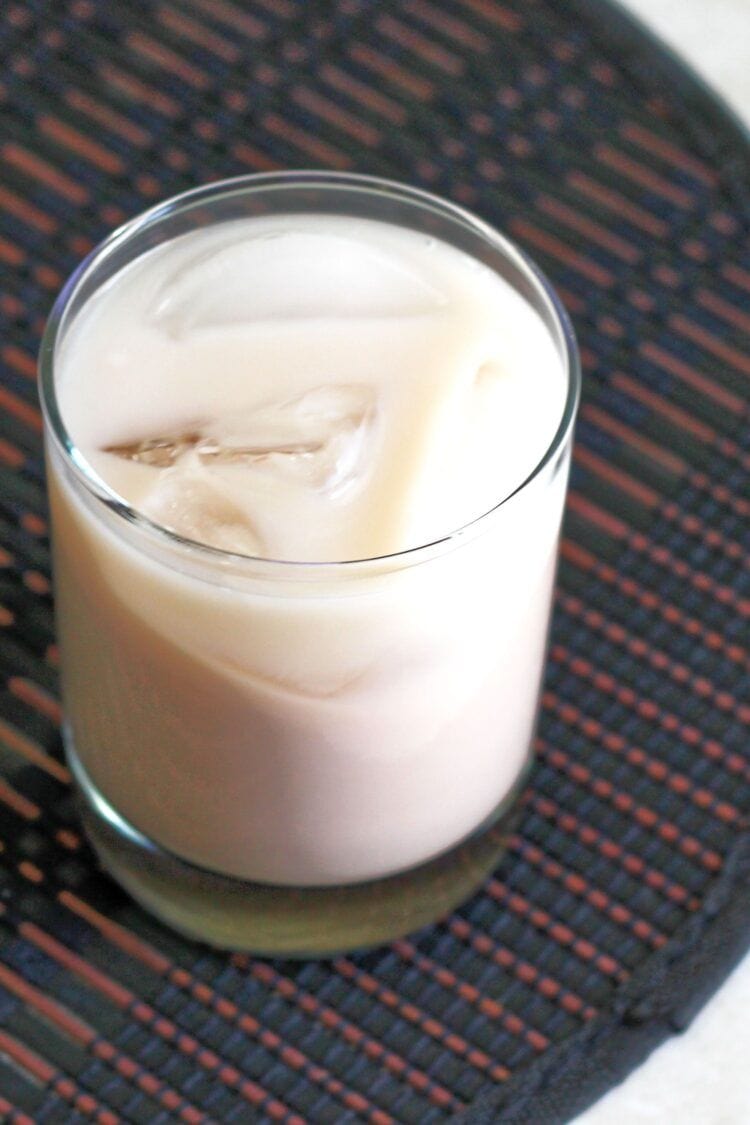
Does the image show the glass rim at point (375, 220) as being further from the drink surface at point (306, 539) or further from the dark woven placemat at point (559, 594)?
Answer: the dark woven placemat at point (559, 594)

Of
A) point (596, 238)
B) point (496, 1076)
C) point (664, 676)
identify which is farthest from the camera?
point (596, 238)

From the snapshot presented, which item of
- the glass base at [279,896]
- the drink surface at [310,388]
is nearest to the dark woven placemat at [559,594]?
the glass base at [279,896]

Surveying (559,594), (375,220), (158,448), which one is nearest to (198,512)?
(158,448)

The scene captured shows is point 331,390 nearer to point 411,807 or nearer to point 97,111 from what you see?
point 411,807

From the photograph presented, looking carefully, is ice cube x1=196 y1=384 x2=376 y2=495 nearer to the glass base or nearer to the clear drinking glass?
the clear drinking glass

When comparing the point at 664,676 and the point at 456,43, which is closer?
the point at 664,676

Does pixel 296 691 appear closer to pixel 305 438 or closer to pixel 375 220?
pixel 305 438

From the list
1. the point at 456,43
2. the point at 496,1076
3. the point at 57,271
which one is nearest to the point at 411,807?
the point at 496,1076
